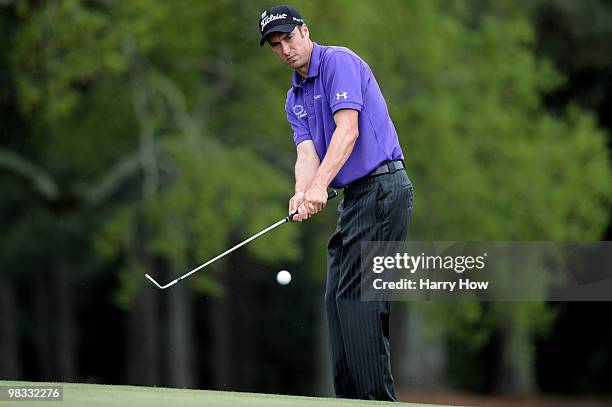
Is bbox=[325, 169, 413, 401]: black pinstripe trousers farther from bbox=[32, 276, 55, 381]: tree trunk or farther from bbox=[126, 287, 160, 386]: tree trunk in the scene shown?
bbox=[32, 276, 55, 381]: tree trunk

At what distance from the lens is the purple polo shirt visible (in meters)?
7.14

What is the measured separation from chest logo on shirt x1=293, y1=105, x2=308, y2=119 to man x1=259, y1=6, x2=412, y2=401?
4.5 inches

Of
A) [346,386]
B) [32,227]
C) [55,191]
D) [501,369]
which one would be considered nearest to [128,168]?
[55,191]

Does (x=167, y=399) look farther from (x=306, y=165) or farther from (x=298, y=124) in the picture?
(x=298, y=124)

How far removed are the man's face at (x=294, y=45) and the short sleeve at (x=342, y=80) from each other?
12 centimetres

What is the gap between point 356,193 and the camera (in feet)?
24.0

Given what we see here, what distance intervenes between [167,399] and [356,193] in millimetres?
1425

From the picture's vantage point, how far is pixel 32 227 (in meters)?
27.7

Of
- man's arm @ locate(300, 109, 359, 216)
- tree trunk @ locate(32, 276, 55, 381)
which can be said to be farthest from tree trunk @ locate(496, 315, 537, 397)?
man's arm @ locate(300, 109, 359, 216)

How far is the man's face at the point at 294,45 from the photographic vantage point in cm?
726

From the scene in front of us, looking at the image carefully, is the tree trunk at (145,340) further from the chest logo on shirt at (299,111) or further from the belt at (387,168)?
the belt at (387,168)

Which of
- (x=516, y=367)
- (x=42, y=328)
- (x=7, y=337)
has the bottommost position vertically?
(x=516, y=367)

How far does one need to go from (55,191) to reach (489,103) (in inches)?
308

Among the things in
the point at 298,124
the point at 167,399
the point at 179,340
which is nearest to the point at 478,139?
the point at 179,340
